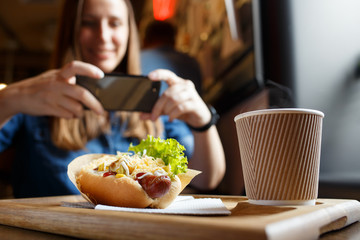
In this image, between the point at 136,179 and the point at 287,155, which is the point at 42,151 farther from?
the point at 287,155

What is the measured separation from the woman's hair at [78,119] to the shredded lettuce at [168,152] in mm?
992

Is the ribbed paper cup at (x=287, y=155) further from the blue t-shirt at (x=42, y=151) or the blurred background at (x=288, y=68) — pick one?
the blue t-shirt at (x=42, y=151)

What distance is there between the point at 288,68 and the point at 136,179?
98 cm

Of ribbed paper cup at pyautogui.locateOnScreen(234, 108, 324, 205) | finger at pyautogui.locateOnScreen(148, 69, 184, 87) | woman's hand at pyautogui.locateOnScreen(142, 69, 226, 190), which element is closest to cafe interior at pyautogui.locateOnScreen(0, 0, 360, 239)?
woman's hand at pyautogui.locateOnScreen(142, 69, 226, 190)

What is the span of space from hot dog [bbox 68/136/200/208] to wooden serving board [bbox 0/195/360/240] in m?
0.20

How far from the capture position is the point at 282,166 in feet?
2.36

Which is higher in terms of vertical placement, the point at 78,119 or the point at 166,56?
the point at 166,56

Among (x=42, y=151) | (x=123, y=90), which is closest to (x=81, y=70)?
(x=123, y=90)

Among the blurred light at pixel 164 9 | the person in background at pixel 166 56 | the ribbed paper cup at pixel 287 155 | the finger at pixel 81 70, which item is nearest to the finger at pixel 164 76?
the finger at pixel 81 70

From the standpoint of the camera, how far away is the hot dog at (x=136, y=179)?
85cm

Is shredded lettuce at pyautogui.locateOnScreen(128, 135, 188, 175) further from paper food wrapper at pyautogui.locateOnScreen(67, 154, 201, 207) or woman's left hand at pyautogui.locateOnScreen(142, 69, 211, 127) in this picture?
woman's left hand at pyautogui.locateOnScreen(142, 69, 211, 127)

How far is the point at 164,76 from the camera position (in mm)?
1575

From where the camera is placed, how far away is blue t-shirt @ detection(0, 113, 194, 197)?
1912mm

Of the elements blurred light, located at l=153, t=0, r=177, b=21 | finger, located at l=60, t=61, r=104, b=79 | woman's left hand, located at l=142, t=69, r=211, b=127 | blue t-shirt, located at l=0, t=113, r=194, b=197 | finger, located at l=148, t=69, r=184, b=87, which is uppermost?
blurred light, located at l=153, t=0, r=177, b=21
